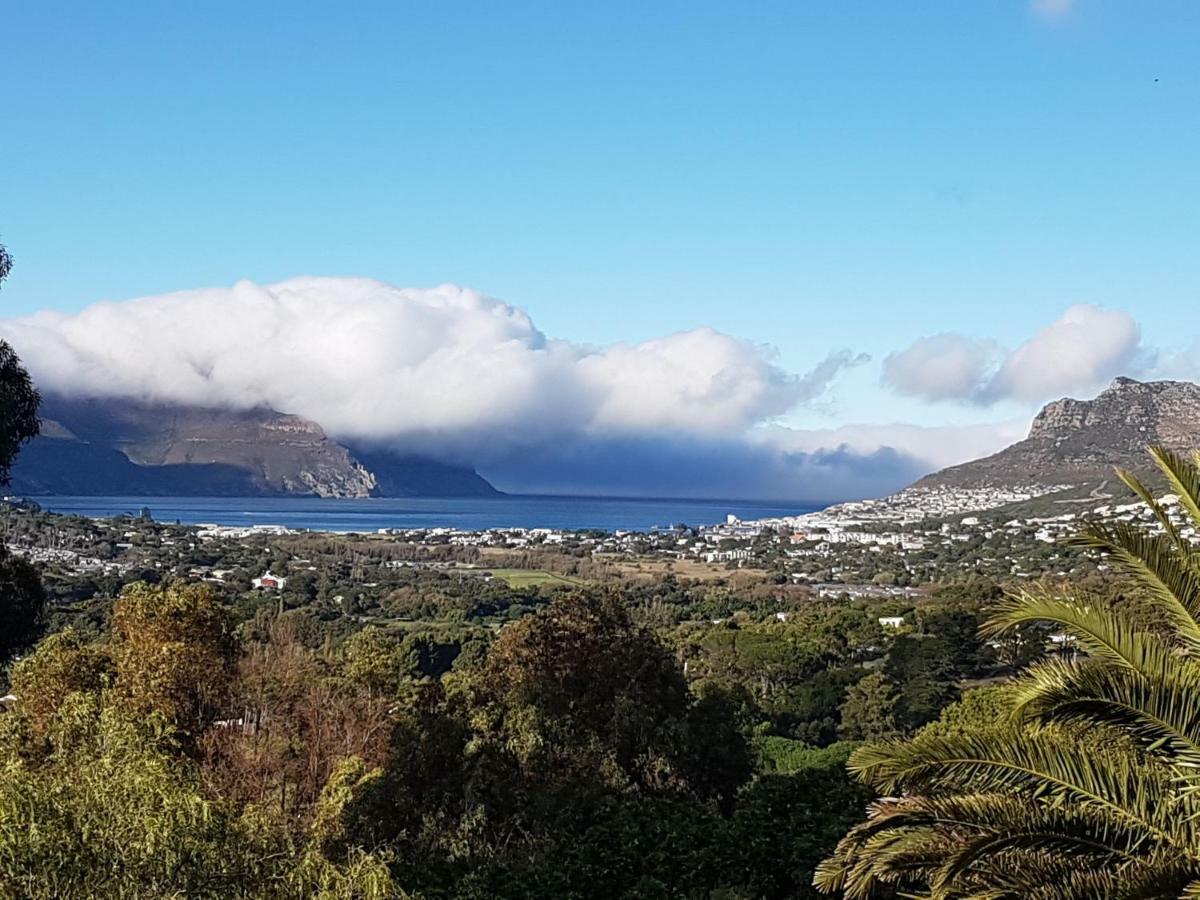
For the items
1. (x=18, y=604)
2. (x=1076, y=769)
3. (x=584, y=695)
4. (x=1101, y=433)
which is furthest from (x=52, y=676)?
(x=1101, y=433)

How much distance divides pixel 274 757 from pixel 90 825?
967 cm

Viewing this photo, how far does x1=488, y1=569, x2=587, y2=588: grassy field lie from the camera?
72.3 meters

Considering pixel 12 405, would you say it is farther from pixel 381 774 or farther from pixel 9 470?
pixel 381 774

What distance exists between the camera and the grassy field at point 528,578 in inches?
2847

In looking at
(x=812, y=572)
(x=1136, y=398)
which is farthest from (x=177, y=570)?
(x=1136, y=398)

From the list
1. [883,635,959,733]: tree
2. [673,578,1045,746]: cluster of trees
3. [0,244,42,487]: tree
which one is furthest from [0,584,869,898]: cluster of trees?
[883,635,959,733]: tree

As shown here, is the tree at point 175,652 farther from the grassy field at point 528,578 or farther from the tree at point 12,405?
the grassy field at point 528,578

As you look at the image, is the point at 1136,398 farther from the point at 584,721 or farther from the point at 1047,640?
the point at 584,721

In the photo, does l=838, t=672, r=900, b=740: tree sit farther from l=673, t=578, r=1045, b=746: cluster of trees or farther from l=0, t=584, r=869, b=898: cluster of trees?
l=0, t=584, r=869, b=898: cluster of trees

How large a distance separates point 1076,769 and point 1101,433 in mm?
107529

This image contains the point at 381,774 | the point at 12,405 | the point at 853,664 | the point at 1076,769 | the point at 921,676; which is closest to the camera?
the point at 1076,769

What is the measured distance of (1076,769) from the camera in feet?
19.7

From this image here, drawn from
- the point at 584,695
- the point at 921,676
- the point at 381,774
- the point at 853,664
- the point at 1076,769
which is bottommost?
the point at 853,664

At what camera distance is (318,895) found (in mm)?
5215
